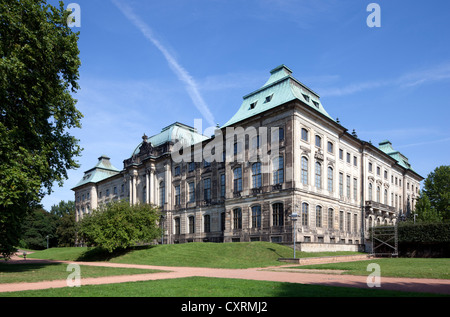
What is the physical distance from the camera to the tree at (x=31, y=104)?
18.5 metres

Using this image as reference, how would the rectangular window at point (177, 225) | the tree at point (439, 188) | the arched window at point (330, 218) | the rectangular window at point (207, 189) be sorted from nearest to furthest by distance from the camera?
1. the arched window at point (330, 218)
2. the rectangular window at point (207, 189)
3. the rectangular window at point (177, 225)
4. the tree at point (439, 188)

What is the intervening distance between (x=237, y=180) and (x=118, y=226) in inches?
665

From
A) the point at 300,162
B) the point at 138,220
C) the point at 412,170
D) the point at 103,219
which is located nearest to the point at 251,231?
the point at 300,162

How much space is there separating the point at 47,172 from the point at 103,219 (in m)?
13.2

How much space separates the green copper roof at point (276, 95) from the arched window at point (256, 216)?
12050 mm

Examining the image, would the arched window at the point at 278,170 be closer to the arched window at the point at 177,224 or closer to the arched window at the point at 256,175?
the arched window at the point at 256,175

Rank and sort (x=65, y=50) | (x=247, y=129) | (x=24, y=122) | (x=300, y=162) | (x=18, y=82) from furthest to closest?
1. (x=247, y=129)
2. (x=300, y=162)
3. (x=65, y=50)
4. (x=24, y=122)
5. (x=18, y=82)

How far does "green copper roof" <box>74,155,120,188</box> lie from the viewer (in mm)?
84438

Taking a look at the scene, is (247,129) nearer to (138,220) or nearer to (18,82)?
(138,220)

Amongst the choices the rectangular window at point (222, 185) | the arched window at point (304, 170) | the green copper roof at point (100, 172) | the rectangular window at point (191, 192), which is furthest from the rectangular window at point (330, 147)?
the green copper roof at point (100, 172)

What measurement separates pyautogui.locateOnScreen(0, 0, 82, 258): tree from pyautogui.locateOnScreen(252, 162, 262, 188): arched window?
22.9m

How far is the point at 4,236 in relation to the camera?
68.5ft

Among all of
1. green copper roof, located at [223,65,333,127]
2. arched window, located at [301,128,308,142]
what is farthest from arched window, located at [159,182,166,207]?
arched window, located at [301,128,308,142]
